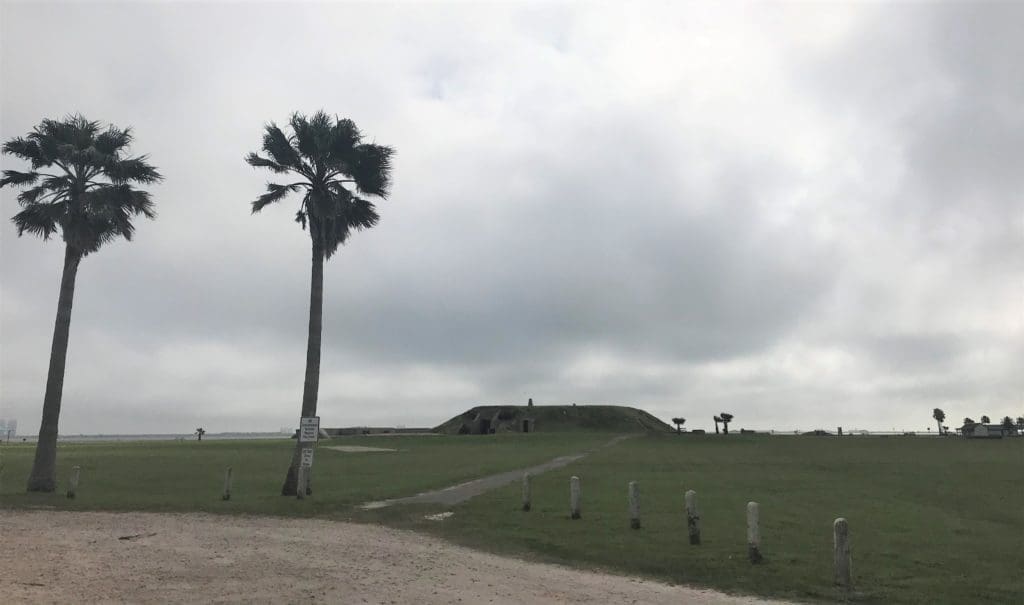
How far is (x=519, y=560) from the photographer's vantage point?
13.9 metres

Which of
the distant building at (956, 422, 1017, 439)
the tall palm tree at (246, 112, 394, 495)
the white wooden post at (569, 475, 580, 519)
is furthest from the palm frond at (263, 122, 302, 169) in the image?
the distant building at (956, 422, 1017, 439)

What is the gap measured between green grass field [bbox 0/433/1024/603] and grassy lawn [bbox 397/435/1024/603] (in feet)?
0.17

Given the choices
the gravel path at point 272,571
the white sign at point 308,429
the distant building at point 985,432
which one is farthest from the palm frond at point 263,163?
the distant building at point 985,432

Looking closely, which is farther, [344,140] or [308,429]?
[344,140]

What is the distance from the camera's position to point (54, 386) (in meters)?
25.8

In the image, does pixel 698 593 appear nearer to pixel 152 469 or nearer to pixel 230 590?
pixel 230 590

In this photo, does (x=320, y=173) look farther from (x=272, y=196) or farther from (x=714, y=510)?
(x=714, y=510)

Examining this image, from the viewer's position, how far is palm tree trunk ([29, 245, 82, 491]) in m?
24.8

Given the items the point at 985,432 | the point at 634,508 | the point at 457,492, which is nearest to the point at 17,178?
the point at 457,492

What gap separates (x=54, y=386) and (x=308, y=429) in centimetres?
1049

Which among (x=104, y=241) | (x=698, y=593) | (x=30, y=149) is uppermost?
(x=30, y=149)

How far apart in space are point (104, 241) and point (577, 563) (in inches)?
951

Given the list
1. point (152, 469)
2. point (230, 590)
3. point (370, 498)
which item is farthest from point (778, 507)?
point (152, 469)

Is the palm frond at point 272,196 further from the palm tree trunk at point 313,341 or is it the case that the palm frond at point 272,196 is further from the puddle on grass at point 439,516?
the puddle on grass at point 439,516
